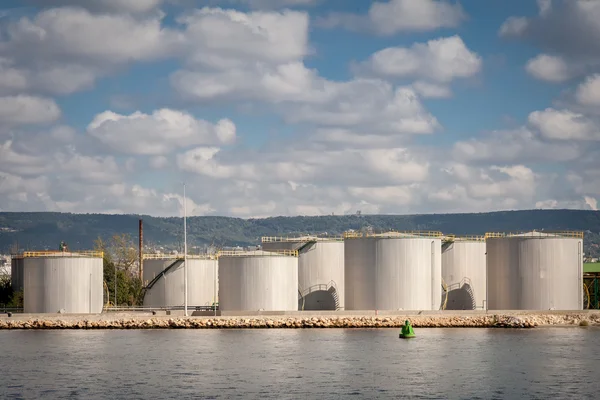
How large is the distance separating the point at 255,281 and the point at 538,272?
71.4 feet

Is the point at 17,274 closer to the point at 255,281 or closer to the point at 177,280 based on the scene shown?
the point at 177,280

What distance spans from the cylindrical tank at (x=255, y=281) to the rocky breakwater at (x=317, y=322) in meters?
1.52

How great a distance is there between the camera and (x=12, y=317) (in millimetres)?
84188

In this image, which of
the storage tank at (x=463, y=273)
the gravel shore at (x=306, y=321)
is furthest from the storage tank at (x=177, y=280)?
the storage tank at (x=463, y=273)

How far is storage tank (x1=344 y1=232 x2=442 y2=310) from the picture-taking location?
270 feet

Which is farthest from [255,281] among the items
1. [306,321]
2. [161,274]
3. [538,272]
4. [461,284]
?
[538,272]

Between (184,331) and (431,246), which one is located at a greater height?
(431,246)

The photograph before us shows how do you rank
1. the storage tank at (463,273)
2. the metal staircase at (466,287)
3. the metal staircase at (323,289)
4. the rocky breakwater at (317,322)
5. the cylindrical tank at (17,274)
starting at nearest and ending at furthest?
the rocky breakwater at (317,322) → the metal staircase at (323,289) → the metal staircase at (466,287) → the storage tank at (463,273) → the cylindrical tank at (17,274)

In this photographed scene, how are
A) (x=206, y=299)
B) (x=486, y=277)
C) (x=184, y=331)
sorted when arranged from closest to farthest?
(x=184, y=331)
(x=486, y=277)
(x=206, y=299)

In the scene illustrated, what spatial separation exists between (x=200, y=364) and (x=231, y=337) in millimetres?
16869

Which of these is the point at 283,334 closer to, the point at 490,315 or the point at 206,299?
the point at 490,315

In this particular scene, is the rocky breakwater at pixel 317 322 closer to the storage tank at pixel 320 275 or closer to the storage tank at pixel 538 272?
the storage tank at pixel 538 272

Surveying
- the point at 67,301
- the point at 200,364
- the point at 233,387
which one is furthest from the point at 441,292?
the point at 233,387

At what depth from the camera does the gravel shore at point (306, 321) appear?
8112cm
